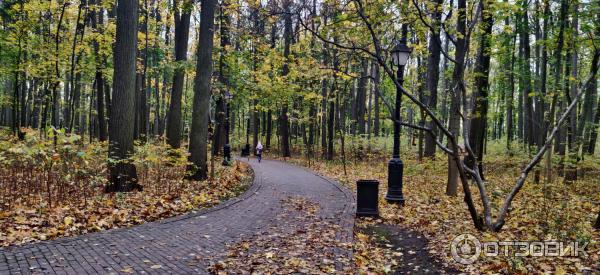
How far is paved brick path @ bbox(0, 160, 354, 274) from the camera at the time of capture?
15.8ft

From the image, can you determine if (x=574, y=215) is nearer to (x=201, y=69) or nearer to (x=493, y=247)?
(x=493, y=247)

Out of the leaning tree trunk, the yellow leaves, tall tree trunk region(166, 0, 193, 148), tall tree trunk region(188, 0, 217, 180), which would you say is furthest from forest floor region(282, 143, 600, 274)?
tall tree trunk region(166, 0, 193, 148)

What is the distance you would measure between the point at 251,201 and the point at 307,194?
2205 mm

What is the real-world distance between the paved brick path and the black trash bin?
364mm

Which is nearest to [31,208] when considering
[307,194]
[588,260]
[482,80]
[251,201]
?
[251,201]

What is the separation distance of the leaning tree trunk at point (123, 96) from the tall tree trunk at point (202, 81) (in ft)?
8.43

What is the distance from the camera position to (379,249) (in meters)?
6.61

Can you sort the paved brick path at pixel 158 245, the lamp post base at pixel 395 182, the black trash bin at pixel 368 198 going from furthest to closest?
the lamp post base at pixel 395 182 → the black trash bin at pixel 368 198 → the paved brick path at pixel 158 245

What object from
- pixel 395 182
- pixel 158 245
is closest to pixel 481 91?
pixel 395 182

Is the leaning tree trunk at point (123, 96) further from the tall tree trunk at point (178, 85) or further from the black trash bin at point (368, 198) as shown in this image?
the black trash bin at point (368, 198)

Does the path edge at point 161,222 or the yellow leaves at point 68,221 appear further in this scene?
the yellow leaves at point 68,221

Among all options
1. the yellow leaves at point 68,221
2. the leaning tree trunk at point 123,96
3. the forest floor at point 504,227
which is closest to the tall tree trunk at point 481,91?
the forest floor at point 504,227

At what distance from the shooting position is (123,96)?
9.53m

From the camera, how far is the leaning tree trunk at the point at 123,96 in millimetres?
9445
